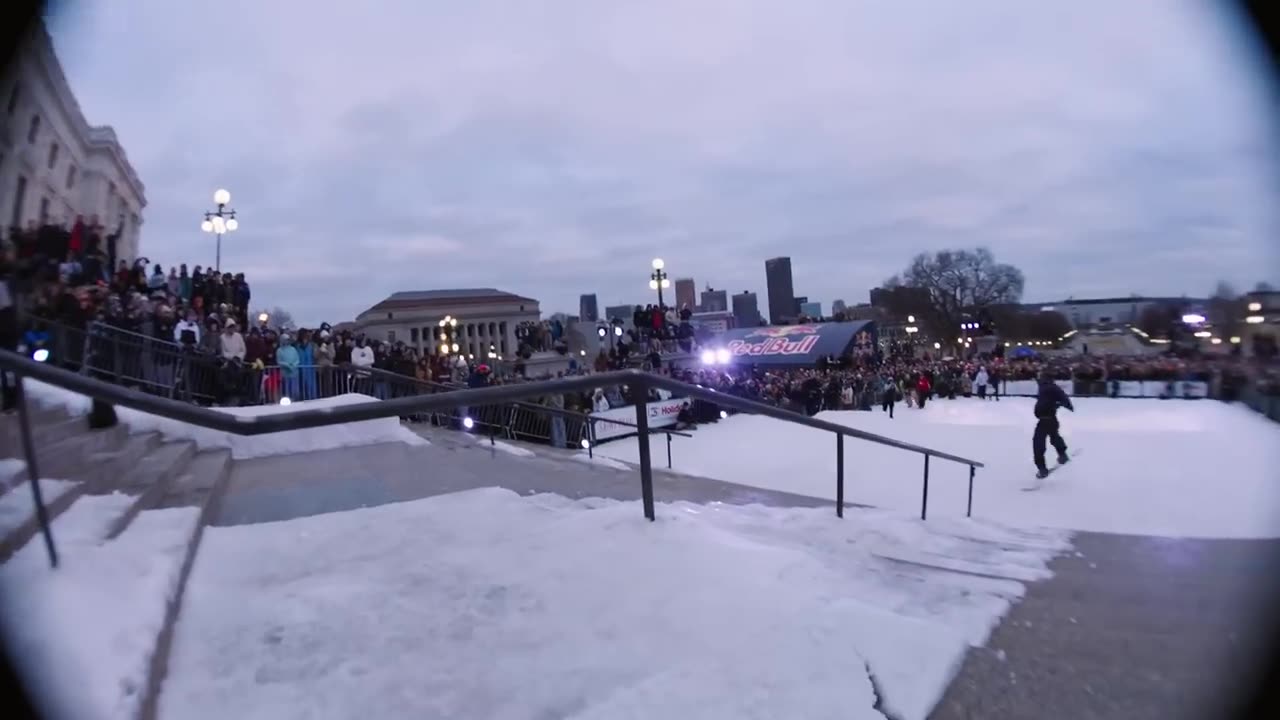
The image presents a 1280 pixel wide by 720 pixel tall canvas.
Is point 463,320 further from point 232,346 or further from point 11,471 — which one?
point 11,471

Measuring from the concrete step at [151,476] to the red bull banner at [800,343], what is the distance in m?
32.8

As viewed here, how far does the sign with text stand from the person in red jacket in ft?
40.6

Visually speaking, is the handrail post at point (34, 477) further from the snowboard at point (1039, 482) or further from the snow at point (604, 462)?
the snowboard at point (1039, 482)

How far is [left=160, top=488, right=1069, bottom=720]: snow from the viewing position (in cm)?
210

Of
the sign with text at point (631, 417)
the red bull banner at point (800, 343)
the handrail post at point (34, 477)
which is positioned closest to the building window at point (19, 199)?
the handrail post at point (34, 477)

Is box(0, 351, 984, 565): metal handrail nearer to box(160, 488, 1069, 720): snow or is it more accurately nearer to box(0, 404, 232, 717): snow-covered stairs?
box(0, 404, 232, 717): snow-covered stairs

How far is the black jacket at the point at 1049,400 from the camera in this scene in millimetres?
12008

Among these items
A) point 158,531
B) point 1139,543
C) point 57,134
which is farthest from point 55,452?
point 1139,543

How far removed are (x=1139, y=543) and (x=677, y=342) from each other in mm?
21447

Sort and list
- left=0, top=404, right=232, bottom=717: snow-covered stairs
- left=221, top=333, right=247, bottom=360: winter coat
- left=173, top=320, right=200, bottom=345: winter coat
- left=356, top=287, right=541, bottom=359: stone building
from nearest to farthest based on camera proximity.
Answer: left=0, top=404, right=232, bottom=717: snow-covered stairs < left=173, top=320, right=200, bottom=345: winter coat < left=221, top=333, right=247, bottom=360: winter coat < left=356, top=287, right=541, bottom=359: stone building

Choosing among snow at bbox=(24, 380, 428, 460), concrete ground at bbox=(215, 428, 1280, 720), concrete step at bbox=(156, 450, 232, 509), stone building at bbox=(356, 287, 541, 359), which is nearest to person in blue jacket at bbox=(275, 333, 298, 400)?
snow at bbox=(24, 380, 428, 460)

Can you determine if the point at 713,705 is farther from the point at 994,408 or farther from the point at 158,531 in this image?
the point at 994,408

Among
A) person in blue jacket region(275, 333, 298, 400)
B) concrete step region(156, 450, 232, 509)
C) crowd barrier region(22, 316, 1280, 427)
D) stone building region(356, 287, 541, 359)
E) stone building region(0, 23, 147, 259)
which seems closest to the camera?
concrete step region(156, 450, 232, 509)

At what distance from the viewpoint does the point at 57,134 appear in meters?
9.00
